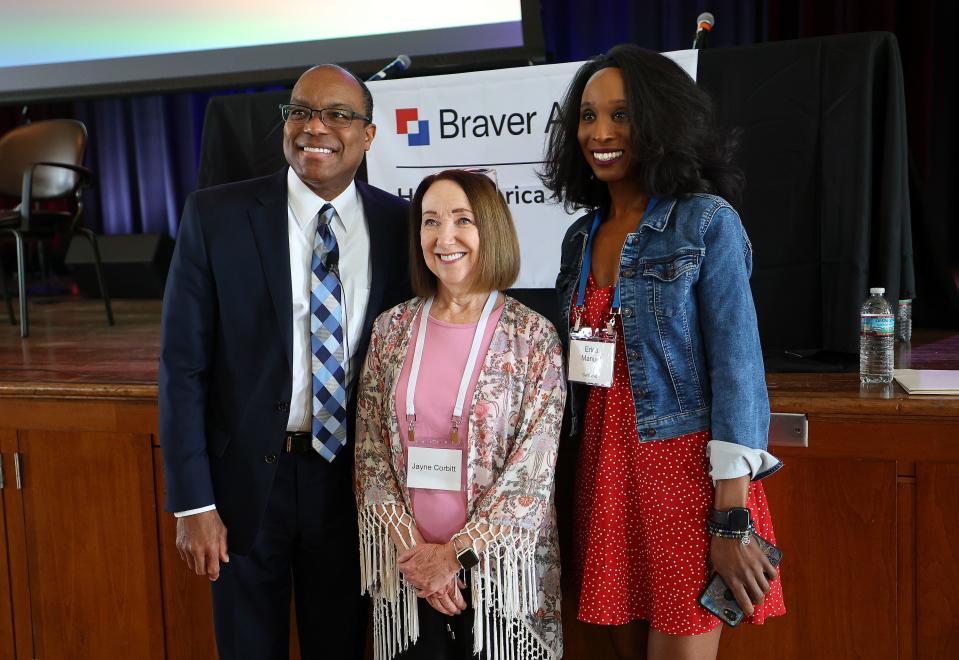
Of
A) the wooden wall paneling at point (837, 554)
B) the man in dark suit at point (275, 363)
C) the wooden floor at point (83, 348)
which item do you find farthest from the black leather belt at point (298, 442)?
the wooden wall paneling at point (837, 554)

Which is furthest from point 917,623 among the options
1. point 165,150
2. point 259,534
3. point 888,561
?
point 165,150

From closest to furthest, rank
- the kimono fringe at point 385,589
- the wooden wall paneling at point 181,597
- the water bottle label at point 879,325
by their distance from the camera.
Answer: the kimono fringe at point 385,589 < the water bottle label at point 879,325 < the wooden wall paneling at point 181,597

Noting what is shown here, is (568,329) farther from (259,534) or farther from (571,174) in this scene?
(259,534)

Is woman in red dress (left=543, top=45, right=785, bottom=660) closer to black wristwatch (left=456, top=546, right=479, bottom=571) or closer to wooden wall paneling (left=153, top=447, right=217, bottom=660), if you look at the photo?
black wristwatch (left=456, top=546, right=479, bottom=571)

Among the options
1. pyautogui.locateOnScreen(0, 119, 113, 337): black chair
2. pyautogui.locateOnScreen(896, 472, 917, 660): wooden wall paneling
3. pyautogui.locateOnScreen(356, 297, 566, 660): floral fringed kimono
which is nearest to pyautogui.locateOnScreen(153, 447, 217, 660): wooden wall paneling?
pyautogui.locateOnScreen(356, 297, 566, 660): floral fringed kimono

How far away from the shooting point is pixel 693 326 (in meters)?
1.53

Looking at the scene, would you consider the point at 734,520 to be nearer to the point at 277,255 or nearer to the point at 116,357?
the point at 277,255

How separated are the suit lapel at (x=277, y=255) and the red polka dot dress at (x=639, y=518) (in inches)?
24.1

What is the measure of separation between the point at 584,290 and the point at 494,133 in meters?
1.29

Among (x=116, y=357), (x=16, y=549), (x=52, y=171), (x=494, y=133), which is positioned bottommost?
(x=16, y=549)

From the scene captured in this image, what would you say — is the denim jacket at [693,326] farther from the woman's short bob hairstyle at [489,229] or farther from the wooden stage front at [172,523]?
the wooden stage front at [172,523]

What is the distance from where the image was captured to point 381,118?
291 cm

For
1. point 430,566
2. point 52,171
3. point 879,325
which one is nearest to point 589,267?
point 430,566

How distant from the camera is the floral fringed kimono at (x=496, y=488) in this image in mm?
1570
